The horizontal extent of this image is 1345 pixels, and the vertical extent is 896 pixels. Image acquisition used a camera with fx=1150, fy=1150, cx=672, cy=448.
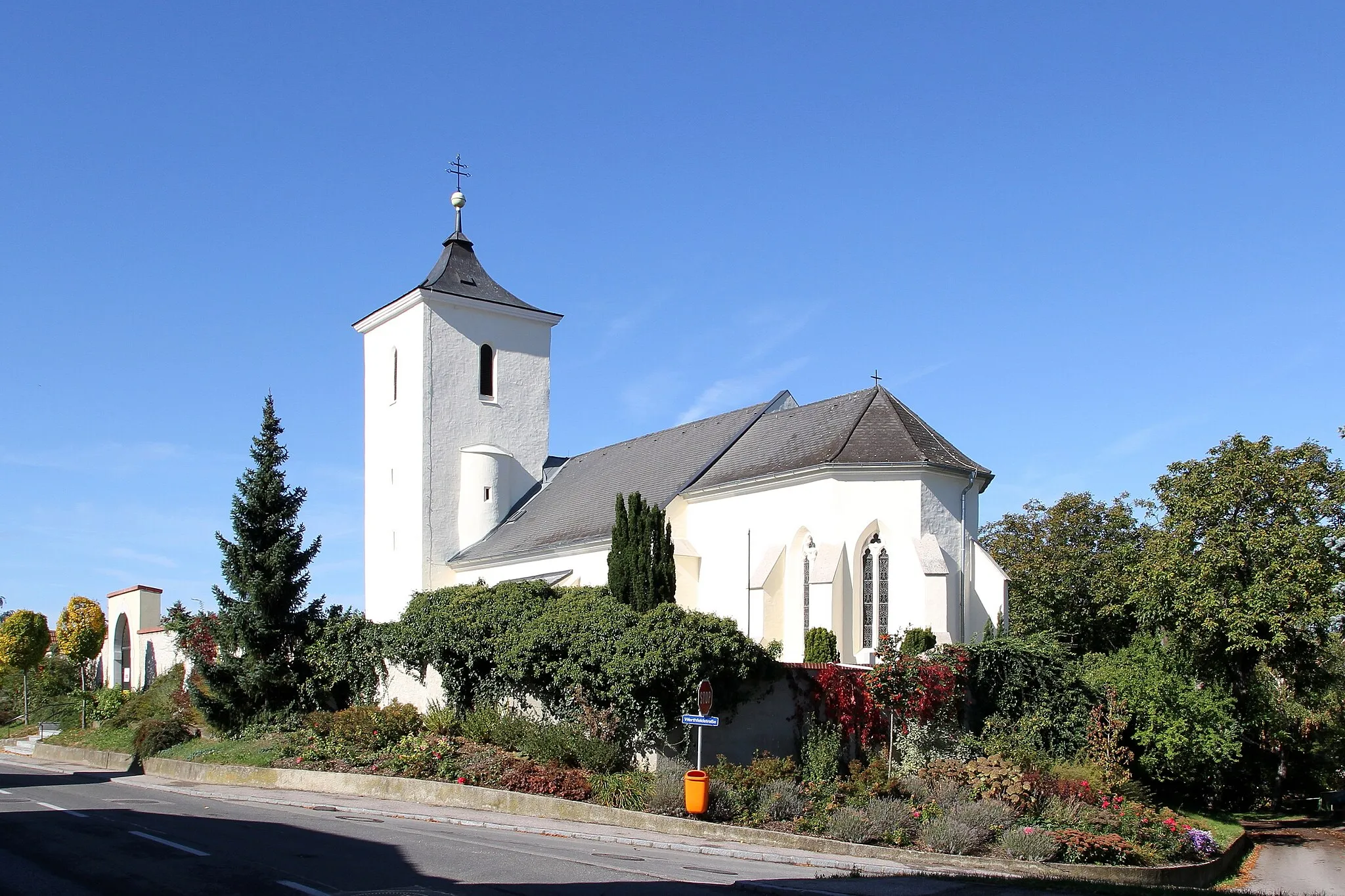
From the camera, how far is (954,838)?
1642 centimetres

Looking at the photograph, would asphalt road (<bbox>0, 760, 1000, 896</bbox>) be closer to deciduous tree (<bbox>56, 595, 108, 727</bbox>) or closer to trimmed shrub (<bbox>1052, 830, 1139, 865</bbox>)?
trimmed shrub (<bbox>1052, 830, 1139, 865</bbox>)

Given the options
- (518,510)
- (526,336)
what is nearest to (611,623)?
(518,510)

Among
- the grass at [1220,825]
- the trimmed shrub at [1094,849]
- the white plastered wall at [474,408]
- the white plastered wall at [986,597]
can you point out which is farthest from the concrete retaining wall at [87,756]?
the grass at [1220,825]

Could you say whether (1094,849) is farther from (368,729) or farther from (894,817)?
(368,729)

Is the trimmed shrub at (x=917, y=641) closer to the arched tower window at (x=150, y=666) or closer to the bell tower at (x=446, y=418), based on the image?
the bell tower at (x=446, y=418)

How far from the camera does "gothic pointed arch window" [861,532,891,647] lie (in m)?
27.7

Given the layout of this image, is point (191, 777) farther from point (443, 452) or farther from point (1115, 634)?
point (1115, 634)

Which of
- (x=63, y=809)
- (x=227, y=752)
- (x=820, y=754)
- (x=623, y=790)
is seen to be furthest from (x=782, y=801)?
(x=227, y=752)

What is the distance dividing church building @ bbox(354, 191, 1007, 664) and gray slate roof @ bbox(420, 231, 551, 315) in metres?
0.08

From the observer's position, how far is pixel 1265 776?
36188 millimetres

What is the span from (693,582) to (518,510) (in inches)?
416

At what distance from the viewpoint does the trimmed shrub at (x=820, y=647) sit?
1010 inches

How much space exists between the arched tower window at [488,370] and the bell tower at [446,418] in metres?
0.04

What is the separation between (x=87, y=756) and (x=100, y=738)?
1061mm
